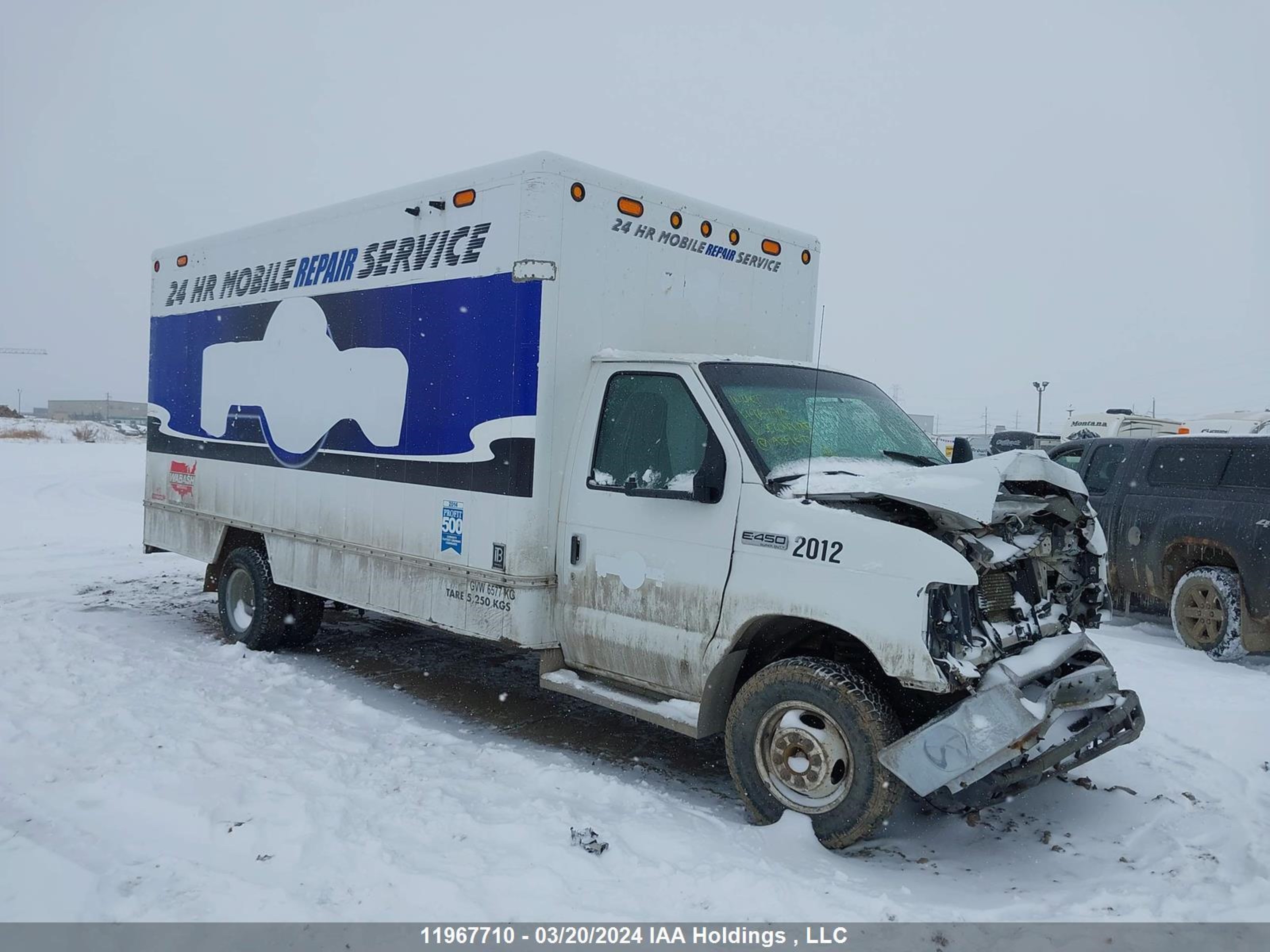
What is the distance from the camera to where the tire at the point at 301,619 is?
7.83 m

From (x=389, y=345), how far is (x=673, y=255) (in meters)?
2.04

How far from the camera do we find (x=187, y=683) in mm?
6723

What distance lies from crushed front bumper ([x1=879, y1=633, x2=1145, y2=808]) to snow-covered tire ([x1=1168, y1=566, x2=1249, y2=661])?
14.1 ft

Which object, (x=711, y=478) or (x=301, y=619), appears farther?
(x=301, y=619)

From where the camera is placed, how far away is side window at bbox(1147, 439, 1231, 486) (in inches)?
338

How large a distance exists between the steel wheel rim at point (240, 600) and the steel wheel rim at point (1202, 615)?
26.8ft

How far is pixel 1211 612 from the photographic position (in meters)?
8.37

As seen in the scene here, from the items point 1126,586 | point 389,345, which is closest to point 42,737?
point 389,345

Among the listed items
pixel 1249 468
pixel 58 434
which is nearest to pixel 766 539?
pixel 1249 468

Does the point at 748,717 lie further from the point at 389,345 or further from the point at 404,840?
the point at 389,345

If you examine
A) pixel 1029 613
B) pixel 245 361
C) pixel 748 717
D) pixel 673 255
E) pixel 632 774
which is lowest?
pixel 632 774

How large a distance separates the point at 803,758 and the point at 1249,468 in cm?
612

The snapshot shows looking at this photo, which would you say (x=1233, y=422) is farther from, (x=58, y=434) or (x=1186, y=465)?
(x=58, y=434)

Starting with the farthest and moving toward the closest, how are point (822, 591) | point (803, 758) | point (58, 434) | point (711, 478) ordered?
point (58, 434)
point (711, 478)
point (803, 758)
point (822, 591)
